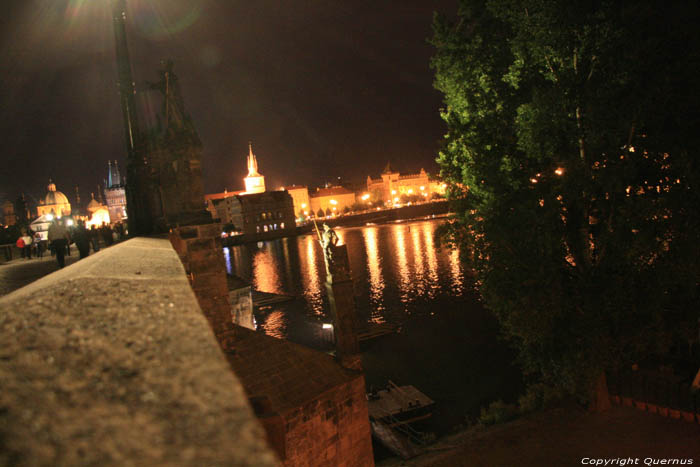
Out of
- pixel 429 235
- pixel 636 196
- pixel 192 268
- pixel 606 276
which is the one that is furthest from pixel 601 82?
pixel 429 235

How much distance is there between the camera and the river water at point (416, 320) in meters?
18.0

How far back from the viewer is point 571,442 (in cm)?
1053

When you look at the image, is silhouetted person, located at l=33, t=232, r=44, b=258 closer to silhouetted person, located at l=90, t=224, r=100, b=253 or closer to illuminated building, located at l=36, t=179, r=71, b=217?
silhouetted person, located at l=90, t=224, r=100, b=253

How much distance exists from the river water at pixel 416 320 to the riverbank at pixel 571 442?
3.51 metres

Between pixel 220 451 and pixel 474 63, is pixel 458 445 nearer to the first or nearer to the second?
pixel 474 63

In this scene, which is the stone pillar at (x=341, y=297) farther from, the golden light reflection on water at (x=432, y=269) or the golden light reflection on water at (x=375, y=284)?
the golden light reflection on water at (x=432, y=269)

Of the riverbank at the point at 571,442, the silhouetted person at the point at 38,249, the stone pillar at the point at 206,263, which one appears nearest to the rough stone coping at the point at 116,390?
the stone pillar at the point at 206,263

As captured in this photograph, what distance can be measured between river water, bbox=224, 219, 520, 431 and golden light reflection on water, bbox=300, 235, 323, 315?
8cm

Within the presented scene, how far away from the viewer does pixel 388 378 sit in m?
18.9

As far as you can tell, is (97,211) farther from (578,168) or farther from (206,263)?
(578,168)

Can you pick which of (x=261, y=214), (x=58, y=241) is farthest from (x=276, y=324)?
(x=261, y=214)

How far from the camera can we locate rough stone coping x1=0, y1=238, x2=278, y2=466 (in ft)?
2.37

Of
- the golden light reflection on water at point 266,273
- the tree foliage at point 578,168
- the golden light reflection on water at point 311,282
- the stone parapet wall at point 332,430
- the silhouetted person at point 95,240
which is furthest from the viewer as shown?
the golden light reflection on water at point 266,273

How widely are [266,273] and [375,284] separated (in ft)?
48.9
